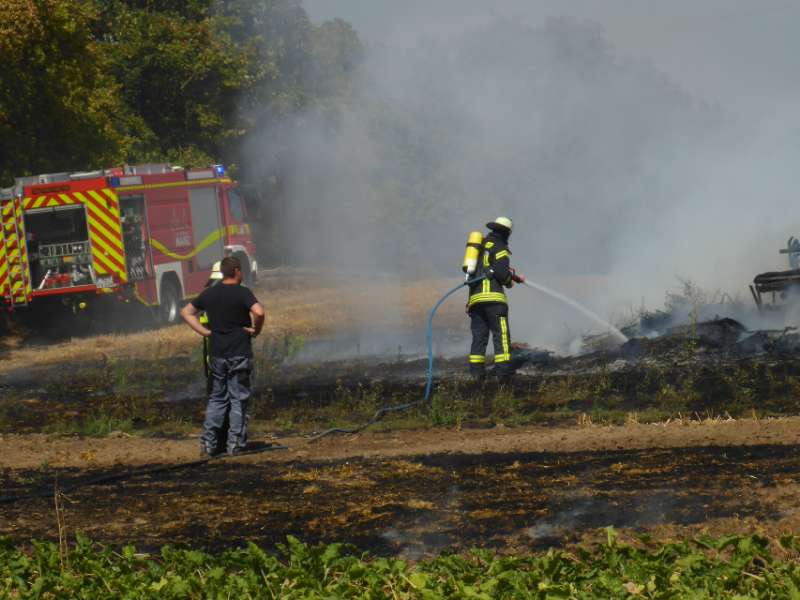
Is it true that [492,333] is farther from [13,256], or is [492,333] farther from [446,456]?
[13,256]

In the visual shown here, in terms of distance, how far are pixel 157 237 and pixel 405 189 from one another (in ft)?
52.0

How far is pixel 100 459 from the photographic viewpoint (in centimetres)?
1120

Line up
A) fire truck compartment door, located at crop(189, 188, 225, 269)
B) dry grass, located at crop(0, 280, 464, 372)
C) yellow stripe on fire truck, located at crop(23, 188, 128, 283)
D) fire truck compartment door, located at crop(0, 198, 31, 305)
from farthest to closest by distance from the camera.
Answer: fire truck compartment door, located at crop(189, 188, 225, 269) < yellow stripe on fire truck, located at crop(23, 188, 128, 283) < fire truck compartment door, located at crop(0, 198, 31, 305) < dry grass, located at crop(0, 280, 464, 372)

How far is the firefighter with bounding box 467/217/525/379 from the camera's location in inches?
578

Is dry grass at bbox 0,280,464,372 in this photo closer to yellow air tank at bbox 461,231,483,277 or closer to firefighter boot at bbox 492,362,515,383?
yellow air tank at bbox 461,231,483,277

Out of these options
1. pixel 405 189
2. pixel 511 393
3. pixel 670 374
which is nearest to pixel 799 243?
pixel 670 374

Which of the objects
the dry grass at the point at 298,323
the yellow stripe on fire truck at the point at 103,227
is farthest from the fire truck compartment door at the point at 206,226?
the yellow stripe on fire truck at the point at 103,227

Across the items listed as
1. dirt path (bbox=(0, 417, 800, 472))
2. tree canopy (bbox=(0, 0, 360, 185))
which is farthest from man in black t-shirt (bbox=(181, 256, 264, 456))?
tree canopy (bbox=(0, 0, 360, 185))

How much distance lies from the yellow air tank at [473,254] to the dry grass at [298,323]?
6384 mm

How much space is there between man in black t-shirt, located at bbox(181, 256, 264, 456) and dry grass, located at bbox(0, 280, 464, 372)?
28.3 feet

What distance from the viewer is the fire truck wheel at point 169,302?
25.0m

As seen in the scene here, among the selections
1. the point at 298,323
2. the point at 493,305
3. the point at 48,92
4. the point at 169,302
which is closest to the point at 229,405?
the point at 493,305

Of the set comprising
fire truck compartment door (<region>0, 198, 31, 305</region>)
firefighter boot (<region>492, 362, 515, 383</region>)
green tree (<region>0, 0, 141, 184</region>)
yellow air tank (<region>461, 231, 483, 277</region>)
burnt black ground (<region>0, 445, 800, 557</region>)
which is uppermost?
green tree (<region>0, 0, 141, 184</region>)

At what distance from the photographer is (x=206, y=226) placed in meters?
26.6
